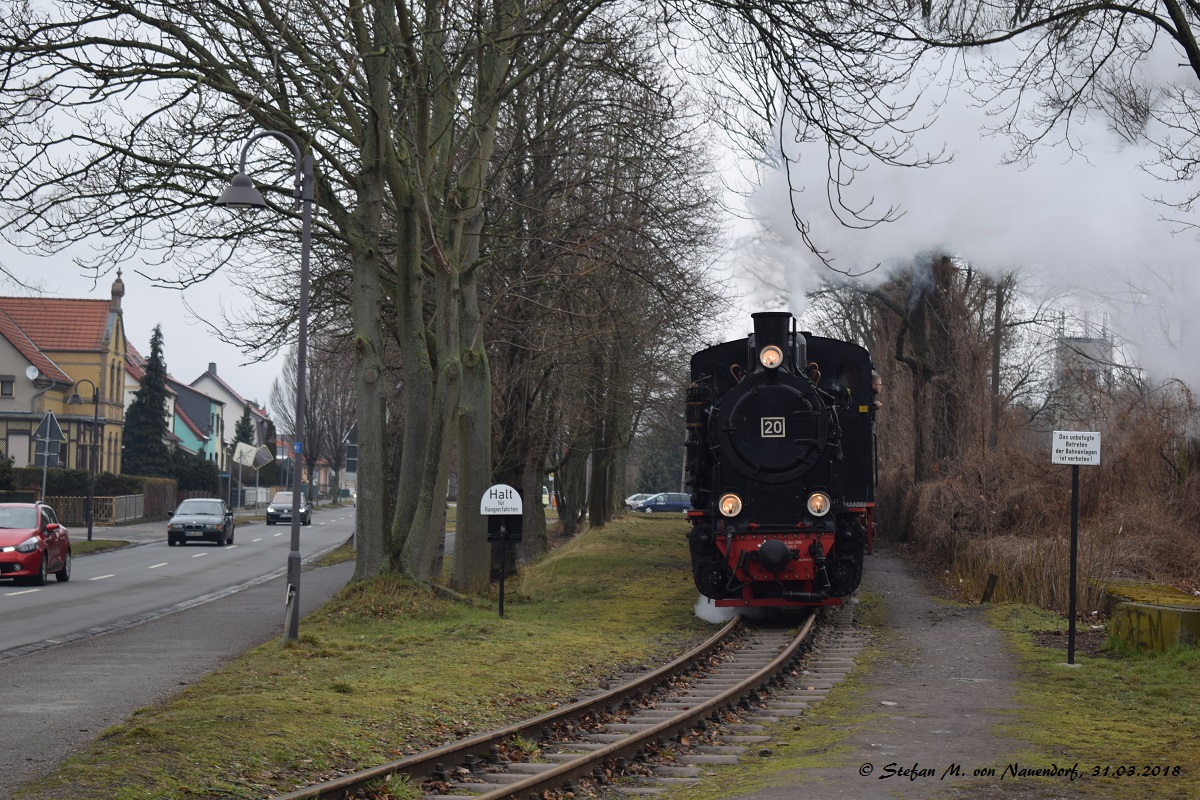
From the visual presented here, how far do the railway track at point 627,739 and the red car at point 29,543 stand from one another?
1532cm

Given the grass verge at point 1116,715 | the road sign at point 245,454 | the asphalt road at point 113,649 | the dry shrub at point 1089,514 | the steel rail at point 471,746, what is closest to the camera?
the steel rail at point 471,746

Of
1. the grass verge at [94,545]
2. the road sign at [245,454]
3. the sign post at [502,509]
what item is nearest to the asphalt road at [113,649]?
the sign post at [502,509]

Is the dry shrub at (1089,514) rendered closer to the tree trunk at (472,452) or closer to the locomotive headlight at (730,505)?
the locomotive headlight at (730,505)

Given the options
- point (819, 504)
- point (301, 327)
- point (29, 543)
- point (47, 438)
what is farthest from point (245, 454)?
point (301, 327)

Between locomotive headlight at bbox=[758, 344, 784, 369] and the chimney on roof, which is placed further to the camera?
the chimney on roof

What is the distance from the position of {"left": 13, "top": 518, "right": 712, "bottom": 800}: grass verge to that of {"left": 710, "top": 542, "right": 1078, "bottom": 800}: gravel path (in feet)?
8.84

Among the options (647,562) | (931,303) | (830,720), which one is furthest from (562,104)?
(830,720)

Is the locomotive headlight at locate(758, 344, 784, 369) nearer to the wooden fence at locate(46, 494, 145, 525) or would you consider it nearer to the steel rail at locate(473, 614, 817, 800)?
the steel rail at locate(473, 614, 817, 800)

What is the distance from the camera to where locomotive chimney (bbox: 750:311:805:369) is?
16.9 meters

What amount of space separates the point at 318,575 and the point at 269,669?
17.5 metres

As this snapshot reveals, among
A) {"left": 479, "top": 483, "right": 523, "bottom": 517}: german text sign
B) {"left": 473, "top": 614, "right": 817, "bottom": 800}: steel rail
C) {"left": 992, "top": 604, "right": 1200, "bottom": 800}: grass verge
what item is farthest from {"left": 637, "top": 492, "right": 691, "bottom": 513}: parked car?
{"left": 473, "top": 614, "right": 817, "bottom": 800}: steel rail

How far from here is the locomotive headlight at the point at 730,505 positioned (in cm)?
1672

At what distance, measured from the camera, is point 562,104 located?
22719 millimetres

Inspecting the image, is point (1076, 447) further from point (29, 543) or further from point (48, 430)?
point (48, 430)
